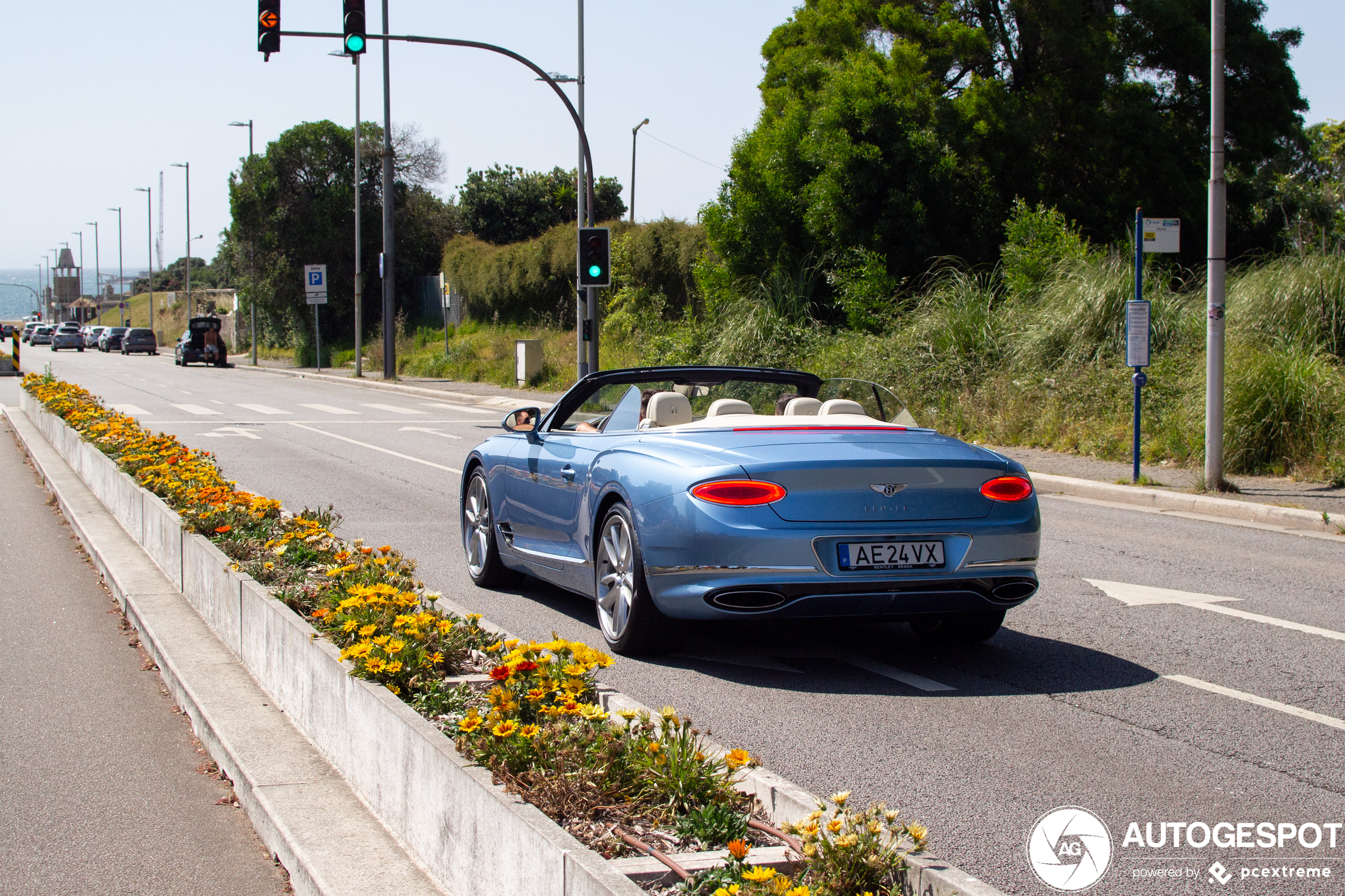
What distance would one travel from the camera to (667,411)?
6.78m

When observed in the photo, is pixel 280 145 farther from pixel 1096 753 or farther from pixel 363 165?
pixel 1096 753

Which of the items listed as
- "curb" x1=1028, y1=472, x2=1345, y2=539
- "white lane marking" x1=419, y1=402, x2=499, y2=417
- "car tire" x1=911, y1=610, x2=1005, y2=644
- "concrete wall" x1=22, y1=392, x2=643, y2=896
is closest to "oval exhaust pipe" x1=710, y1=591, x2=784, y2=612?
"car tire" x1=911, y1=610, x2=1005, y2=644

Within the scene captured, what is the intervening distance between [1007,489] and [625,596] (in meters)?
1.82

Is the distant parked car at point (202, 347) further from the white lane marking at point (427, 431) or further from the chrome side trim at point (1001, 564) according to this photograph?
Answer: the chrome side trim at point (1001, 564)

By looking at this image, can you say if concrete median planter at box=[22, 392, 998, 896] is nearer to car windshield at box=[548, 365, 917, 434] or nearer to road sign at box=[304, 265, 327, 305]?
car windshield at box=[548, 365, 917, 434]

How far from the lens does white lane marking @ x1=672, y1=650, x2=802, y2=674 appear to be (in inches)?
244

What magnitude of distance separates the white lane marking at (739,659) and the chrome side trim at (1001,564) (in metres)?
0.93

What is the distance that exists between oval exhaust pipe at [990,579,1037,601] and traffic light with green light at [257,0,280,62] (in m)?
15.0

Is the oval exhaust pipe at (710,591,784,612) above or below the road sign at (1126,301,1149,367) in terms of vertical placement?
below

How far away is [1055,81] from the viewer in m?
28.7

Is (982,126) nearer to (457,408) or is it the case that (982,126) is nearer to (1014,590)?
(457,408)

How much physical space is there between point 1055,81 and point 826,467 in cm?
2547

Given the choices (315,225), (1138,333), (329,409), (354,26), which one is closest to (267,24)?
(354,26)

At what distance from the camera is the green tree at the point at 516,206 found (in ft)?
197
